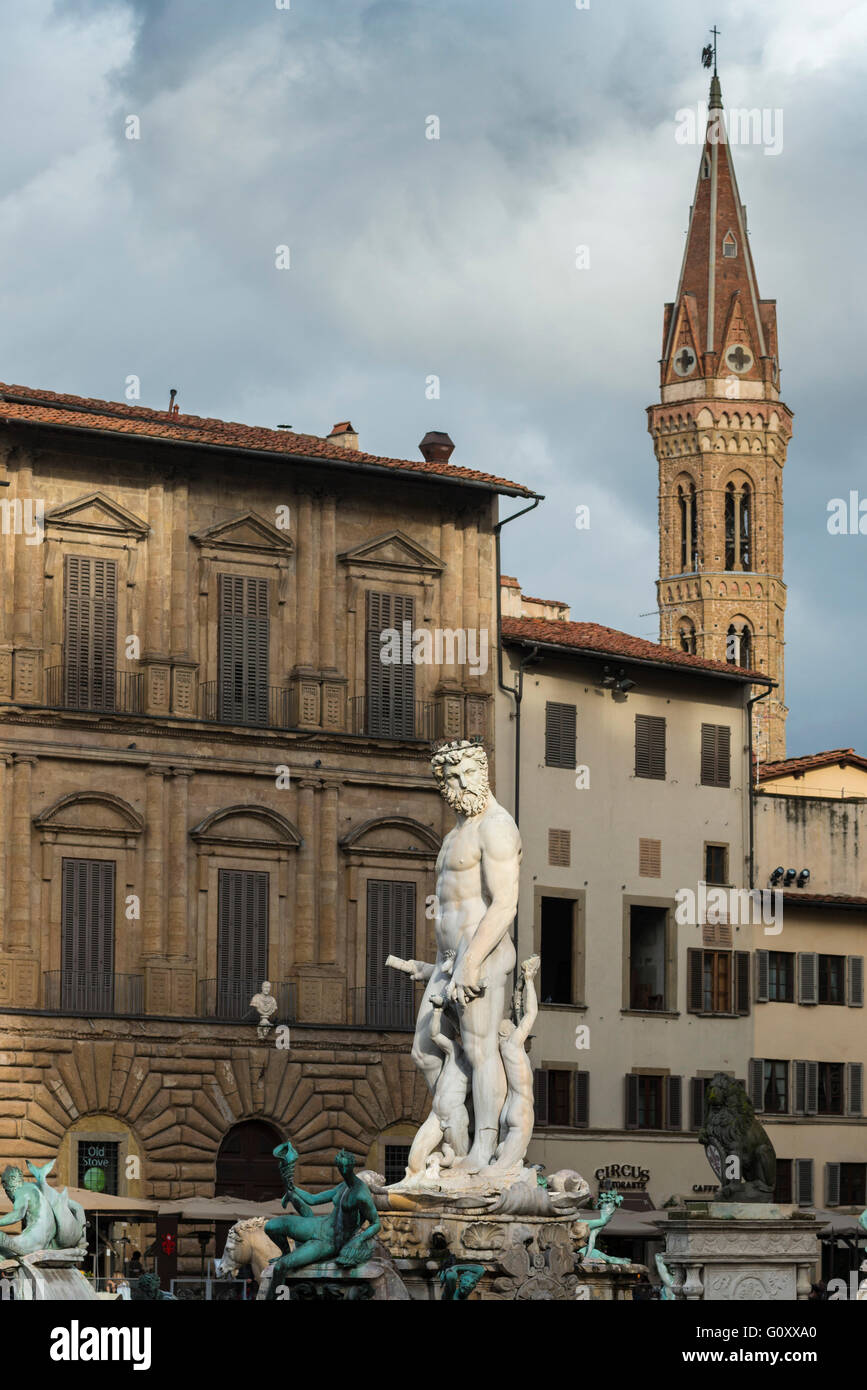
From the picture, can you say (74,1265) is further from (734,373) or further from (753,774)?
(734,373)

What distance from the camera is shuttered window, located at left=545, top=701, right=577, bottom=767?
5106 centimetres

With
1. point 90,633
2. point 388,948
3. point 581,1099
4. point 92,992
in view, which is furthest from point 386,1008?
point 90,633

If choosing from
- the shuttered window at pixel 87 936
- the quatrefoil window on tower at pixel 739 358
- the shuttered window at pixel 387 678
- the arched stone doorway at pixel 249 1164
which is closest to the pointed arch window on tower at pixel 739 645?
the quatrefoil window on tower at pixel 739 358

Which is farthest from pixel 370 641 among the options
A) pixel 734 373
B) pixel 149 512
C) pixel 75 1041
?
pixel 734 373

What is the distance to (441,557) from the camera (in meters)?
50.1

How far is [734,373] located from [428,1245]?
350ft

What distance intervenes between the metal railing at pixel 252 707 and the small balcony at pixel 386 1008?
4.81m

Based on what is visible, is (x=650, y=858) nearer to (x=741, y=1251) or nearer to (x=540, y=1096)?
(x=540, y=1096)

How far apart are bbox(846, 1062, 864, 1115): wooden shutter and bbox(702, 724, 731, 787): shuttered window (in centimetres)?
632

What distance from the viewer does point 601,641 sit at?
53188mm

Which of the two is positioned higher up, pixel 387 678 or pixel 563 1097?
pixel 387 678

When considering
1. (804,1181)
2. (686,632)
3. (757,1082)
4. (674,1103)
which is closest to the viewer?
(674,1103)

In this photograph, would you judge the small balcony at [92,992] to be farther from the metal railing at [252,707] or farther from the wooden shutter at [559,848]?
the wooden shutter at [559,848]

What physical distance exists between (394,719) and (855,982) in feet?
41.6
